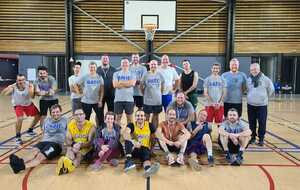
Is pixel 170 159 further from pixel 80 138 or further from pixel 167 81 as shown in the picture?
pixel 167 81

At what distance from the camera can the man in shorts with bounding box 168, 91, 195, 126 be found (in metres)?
6.51

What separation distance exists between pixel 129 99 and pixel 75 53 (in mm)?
13625

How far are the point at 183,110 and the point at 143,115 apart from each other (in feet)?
3.20

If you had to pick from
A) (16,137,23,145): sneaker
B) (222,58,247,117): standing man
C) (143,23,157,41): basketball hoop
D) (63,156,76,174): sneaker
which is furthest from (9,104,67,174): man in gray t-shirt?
(143,23,157,41): basketball hoop

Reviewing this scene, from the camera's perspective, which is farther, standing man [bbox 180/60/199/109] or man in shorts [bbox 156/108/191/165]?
standing man [bbox 180/60/199/109]

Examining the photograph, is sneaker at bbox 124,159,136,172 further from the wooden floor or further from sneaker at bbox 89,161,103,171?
sneaker at bbox 89,161,103,171

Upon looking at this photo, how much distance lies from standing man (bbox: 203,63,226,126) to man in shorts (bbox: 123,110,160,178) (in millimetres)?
1703

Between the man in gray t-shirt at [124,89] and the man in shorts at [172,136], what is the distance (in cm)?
107

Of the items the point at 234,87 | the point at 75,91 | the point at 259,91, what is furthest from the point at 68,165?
→ the point at 259,91

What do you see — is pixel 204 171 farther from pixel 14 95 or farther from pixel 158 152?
pixel 14 95

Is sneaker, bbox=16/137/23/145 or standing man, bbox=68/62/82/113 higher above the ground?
standing man, bbox=68/62/82/113

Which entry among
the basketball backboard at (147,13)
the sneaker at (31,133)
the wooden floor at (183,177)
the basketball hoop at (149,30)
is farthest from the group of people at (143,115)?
the basketball backboard at (147,13)

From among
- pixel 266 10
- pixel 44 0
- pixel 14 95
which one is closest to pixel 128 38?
pixel 44 0

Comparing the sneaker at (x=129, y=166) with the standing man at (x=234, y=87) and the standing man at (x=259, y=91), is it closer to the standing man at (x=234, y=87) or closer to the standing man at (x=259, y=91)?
the standing man at (x=234, y=87)
